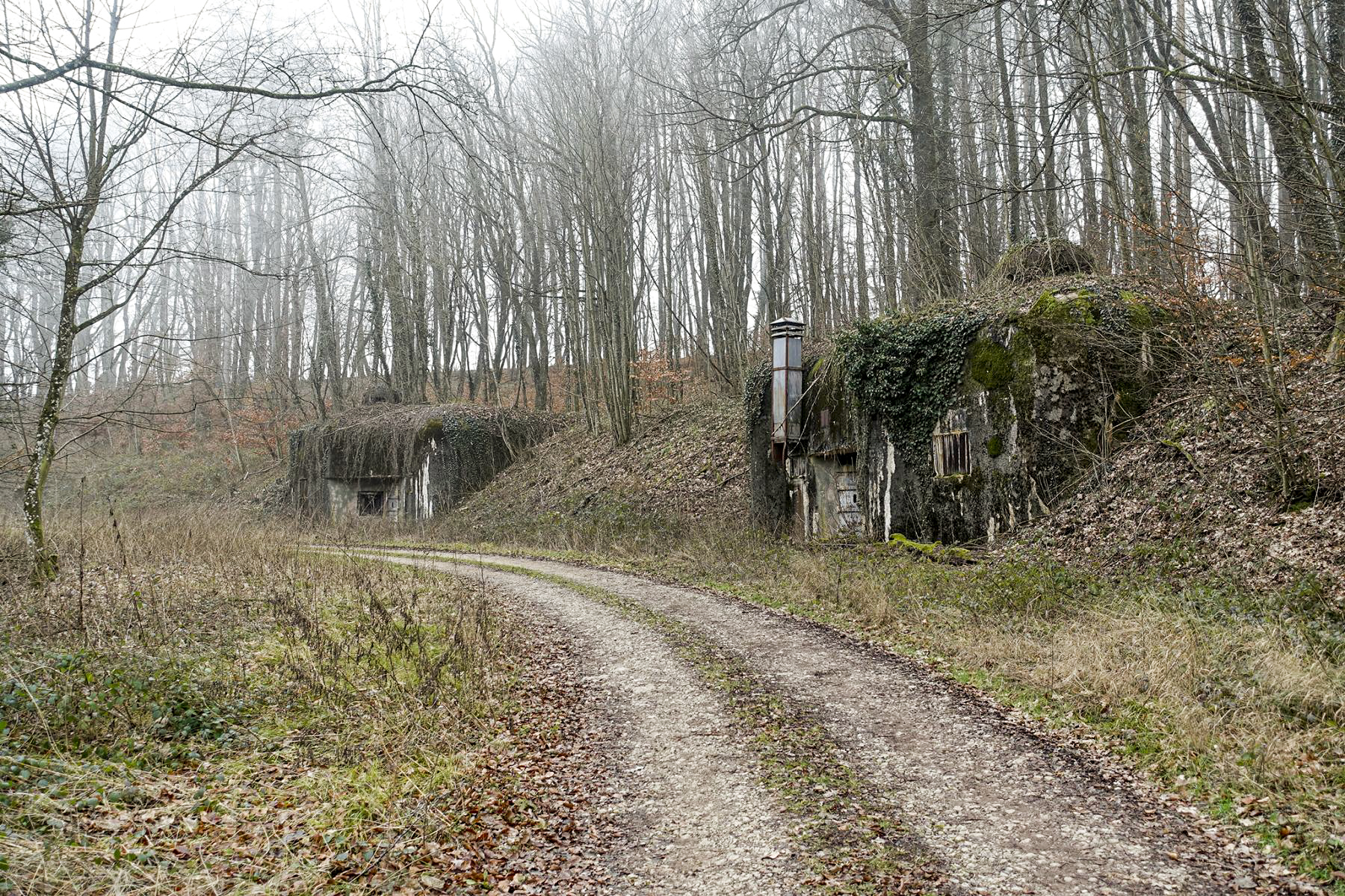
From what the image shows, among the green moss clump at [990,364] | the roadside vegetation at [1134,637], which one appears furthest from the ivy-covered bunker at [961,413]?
the roadside vegetation at [1134,637]

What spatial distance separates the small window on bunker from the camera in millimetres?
12641

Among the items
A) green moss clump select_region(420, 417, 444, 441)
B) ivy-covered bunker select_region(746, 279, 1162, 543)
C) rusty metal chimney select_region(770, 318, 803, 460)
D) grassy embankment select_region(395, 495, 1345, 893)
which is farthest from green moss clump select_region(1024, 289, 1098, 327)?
green moss clump select_region(420, 417, 444, 441)

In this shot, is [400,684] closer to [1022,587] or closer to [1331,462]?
[1022,587]

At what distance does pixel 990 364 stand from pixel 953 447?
136cm

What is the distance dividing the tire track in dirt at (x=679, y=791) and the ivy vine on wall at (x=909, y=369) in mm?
6773

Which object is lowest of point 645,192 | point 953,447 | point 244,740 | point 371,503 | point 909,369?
point 244,740

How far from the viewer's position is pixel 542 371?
28328 mm

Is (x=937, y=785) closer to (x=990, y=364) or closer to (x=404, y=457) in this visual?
(x=990, y=364)

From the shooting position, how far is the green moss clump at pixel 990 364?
484 inches

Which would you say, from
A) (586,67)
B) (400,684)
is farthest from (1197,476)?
(586,67)

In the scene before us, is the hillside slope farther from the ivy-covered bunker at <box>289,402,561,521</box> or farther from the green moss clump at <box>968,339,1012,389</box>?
the green moss clump at <box>968,339,1012,389</box>

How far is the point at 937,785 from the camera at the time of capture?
16.4 ft

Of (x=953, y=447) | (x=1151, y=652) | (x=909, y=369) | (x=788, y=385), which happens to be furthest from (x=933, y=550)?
(x=1151, y=652)

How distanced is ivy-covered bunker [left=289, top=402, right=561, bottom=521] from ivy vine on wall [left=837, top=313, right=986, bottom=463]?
13877mm
